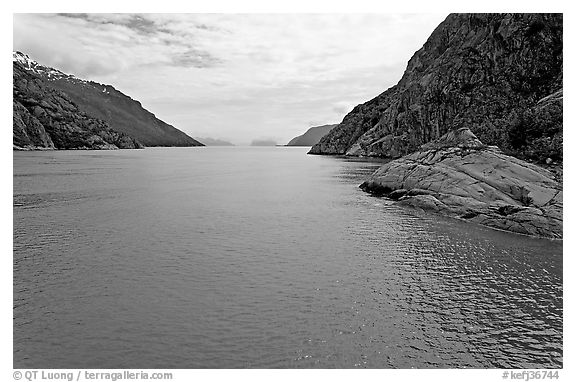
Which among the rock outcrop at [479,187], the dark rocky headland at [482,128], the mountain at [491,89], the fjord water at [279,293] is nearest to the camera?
the fjord water at [279,293]

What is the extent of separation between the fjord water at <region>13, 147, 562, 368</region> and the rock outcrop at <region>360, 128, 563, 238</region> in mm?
2890

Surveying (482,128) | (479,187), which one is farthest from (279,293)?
(482,128)

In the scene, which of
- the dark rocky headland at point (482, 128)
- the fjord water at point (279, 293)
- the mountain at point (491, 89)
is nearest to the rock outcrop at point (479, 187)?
the dark rocky headland at point (482, 128)

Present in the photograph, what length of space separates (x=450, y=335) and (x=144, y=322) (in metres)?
13.1

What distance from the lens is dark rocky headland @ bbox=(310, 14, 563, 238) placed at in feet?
133

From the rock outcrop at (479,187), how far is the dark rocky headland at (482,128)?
100 mm

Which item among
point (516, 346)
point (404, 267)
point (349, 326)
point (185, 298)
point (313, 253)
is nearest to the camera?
point (516, 346)

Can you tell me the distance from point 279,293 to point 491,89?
109m

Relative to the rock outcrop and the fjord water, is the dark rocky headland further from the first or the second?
the fjord water

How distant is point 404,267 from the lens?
25.0m

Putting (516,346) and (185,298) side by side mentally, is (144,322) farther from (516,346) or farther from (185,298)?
(516,346)

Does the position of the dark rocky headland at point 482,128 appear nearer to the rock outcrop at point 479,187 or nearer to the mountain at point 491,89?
the rock outcrop at point 479,187

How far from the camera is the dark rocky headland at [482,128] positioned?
133 ft

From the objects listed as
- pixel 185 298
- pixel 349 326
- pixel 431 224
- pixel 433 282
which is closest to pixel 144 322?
pixel 185 298
